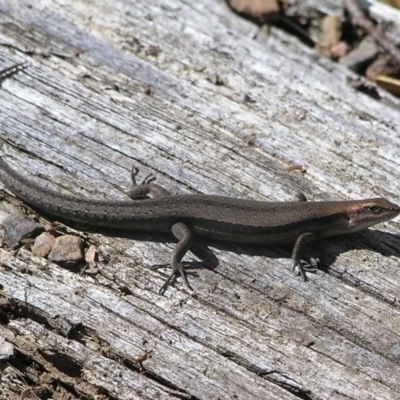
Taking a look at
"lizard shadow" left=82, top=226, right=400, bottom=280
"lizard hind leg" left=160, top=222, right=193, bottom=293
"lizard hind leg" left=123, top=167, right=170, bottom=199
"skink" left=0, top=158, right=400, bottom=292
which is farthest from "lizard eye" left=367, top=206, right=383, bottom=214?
"lizard hind leg" left=123, top=167, right=170, bottom=199

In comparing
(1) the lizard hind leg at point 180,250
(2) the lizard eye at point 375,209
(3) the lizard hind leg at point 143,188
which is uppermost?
(2) the lizard eye at point 375,209

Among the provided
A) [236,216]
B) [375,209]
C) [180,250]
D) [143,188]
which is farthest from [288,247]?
[143,188]

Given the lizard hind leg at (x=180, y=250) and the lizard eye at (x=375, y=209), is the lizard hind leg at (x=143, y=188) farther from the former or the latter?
the lizard eye at (x=375, y=209)

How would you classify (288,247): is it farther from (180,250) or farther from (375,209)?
(180,250)

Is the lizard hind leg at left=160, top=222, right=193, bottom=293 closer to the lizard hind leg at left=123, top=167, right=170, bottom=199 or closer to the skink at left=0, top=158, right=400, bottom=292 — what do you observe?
the skink at left=0, top=158, right=400, bottom=292

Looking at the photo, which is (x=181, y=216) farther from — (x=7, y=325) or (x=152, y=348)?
(x=7, y=325)

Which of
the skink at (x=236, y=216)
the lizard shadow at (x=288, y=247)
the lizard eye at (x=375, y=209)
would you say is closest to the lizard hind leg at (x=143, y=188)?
the skink at (x=236, y=216)
